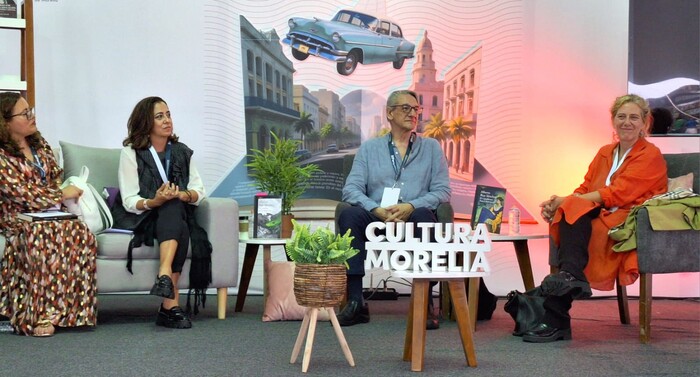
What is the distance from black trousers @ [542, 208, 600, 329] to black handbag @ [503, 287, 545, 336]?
33 mm

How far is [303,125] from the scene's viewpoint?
17.9 feet

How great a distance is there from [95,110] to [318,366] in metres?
2.80

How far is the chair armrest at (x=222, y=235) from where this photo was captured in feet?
14.2

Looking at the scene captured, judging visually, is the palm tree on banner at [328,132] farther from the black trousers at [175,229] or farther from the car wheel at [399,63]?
the black trousers at [175,229]

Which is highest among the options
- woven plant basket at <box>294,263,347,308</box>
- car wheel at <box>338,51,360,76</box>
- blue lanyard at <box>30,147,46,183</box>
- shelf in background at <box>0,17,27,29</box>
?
shelf in background at <box>0,17,27,29</box>

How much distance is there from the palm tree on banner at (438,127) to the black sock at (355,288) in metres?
1.48

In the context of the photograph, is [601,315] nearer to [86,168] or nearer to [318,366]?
[318,366]

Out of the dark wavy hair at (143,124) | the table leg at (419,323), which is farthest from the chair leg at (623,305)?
the dark wavy hair at (143,124)

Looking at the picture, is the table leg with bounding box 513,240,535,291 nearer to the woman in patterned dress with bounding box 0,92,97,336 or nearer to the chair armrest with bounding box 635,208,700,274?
the chair armrest with bounding box 635,208,700,274

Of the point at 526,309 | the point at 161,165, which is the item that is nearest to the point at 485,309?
the point at 526,309

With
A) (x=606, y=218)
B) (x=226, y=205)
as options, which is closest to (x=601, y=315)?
(x=606, y=218)

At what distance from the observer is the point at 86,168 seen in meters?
4.36

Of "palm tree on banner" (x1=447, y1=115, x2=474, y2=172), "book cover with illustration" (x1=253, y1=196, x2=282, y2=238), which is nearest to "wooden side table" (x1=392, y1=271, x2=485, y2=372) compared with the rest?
"book cover with illustration" (x1=253, y1=196, x2=282, y2=238)

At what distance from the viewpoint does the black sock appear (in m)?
4.16
